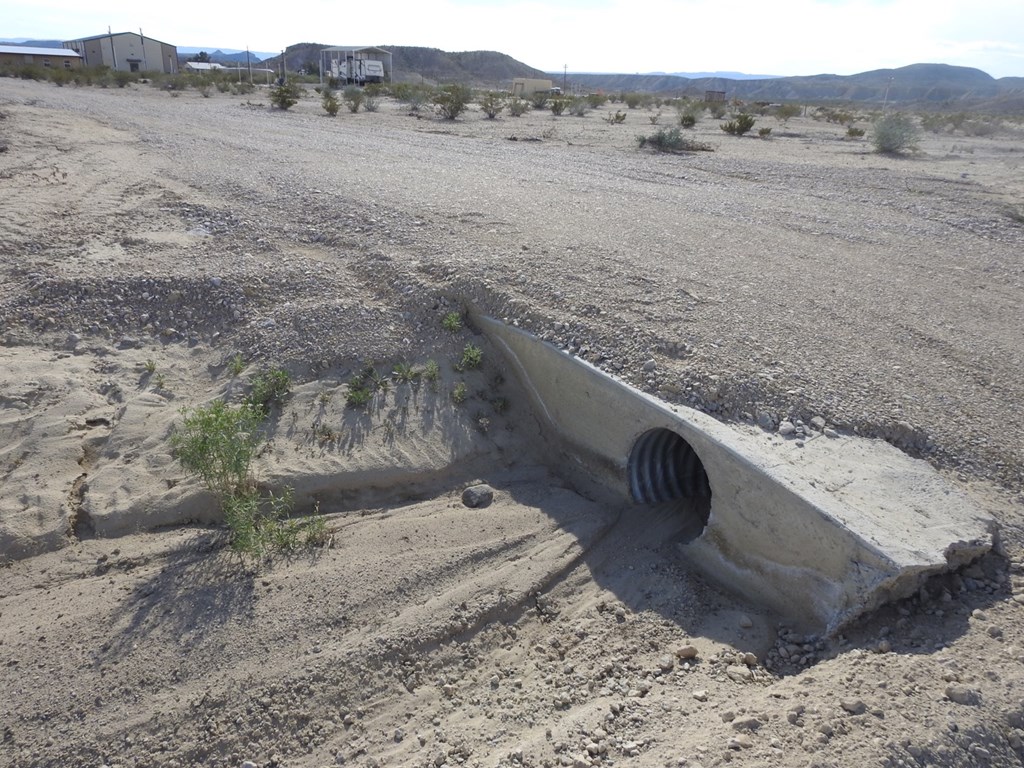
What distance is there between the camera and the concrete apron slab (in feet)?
16.9

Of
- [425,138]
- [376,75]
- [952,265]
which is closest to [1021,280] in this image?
[952,265]

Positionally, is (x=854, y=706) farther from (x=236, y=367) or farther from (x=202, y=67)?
(x=202, y=67)

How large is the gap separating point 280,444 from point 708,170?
12818 millimetres

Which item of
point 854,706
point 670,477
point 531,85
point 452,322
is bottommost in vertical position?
point 670,477

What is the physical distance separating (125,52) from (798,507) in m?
73.8

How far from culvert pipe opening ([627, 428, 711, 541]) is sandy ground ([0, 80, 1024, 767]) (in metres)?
0.23

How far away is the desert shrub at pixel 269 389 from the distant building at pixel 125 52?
216 ft

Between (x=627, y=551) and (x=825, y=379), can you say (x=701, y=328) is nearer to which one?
(x=825, y=379)

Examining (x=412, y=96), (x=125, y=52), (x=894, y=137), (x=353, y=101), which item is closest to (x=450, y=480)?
(x=894, y=137)

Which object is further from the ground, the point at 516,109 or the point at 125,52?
the point at 125,52

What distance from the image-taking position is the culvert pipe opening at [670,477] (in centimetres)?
713

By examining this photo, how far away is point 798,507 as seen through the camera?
5.46 m

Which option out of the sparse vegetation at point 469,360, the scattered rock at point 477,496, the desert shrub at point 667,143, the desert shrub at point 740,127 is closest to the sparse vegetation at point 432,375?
the sparse vegetation at point 469,360

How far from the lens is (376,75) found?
188 ft
